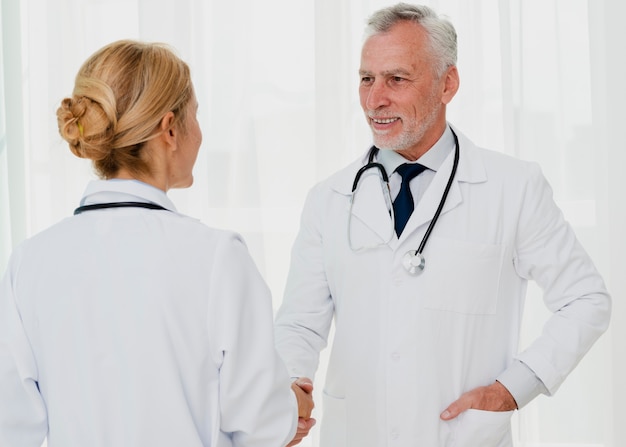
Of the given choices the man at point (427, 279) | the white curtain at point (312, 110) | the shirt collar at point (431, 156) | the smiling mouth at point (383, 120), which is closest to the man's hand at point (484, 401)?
the man at point (427, 279)

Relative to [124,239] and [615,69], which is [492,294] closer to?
[124,239]

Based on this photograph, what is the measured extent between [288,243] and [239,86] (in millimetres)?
566

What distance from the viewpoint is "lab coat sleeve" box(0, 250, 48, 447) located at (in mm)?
1188

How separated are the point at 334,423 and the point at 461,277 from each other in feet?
1.46

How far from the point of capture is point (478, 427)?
1659 millimetres

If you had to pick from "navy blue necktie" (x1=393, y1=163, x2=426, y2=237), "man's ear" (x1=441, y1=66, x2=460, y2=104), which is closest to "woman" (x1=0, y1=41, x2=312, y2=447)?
"navy blue necktie" (x1=393, y1=163, x2=426, y2=237)

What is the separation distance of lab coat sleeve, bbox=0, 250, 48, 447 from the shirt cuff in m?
0.96

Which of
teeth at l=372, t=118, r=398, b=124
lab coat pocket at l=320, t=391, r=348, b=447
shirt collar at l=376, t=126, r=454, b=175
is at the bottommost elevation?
lab coat pocket at l=320, t=391, r=348, b=447

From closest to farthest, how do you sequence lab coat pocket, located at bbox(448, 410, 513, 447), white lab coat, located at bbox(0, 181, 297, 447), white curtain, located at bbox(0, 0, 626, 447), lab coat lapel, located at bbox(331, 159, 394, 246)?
white lab coat, located at bbox(0, 181, 297, 447)
lab coat pocket, located at bbox(448, 410, 513, 447)
lab coat lapel, located at bbox(331, 159, 394, 246)
white curtain, located at bbox(0, 0, 626, 447)

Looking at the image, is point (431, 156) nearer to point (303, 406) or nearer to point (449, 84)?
point (449, 84)

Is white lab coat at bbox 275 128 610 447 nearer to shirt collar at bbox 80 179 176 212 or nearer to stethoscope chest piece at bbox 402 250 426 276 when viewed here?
stethoscope chest piece at bbox 402 250 426 276

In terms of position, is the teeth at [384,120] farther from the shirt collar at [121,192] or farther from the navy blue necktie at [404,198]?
the shirt collar at [121,192]

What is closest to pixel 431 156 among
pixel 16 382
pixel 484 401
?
Answer: pixel 484 401

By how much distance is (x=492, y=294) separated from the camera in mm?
1764
